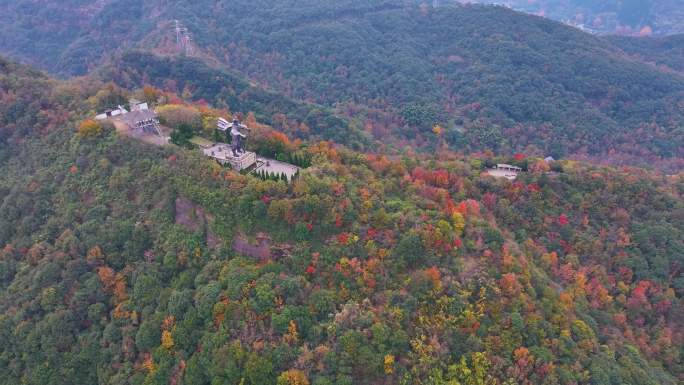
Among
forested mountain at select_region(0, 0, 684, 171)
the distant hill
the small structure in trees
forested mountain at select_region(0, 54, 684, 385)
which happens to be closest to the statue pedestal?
forested mountain at select_region(0, 54, 684, 385)

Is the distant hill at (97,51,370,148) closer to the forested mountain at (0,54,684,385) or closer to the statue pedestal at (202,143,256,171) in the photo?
the statue pedestal at (202,143,256,171)

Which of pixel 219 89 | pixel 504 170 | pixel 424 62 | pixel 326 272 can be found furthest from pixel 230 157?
pixel 424 62

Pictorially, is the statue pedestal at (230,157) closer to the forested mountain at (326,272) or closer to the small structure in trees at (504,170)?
the forested mountain at (326,272)

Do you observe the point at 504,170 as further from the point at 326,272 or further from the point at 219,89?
the point at 219,89

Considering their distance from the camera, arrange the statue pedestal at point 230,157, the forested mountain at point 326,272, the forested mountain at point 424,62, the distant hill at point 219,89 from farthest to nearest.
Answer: the forested mountain at point 424,62 < the distant hill at point 219,89 < the statue pedestal at point 230,157 < the forested mountain at point 326,272

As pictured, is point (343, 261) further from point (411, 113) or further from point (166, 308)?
point (411, 113)

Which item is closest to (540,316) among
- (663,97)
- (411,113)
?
(411,113)

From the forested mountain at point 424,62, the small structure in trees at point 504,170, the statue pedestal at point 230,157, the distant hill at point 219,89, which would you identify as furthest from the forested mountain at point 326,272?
the forested mountain at point 424,62
